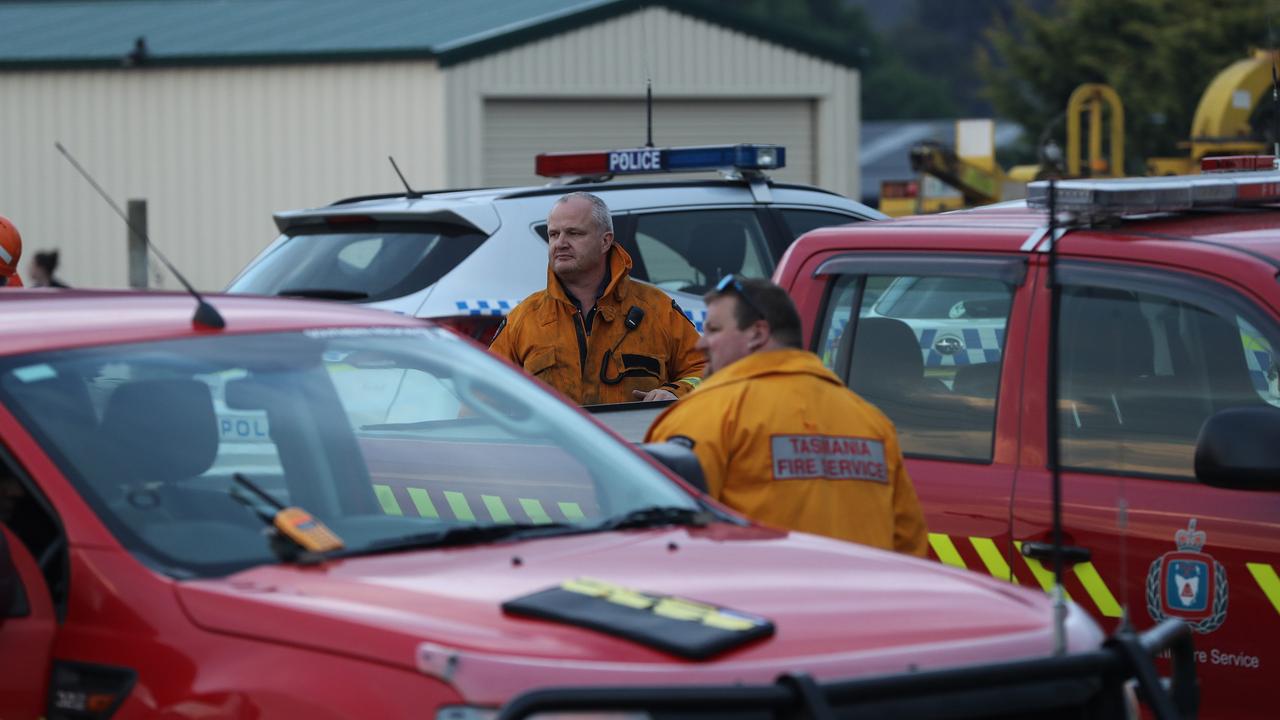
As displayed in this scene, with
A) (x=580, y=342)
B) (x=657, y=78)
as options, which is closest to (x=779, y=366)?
(x=580, y=342)

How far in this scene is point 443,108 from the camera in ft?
75.2

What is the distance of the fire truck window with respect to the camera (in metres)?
4.94

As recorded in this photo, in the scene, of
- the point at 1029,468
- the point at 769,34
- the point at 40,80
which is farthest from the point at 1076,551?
the point at 40,80

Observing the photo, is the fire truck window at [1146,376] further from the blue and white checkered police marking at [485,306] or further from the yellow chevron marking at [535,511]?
the blue and white checkered police marking at [485,306]

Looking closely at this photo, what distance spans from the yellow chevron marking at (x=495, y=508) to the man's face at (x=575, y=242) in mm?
2588

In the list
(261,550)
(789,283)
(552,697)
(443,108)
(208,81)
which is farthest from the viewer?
(208,81)

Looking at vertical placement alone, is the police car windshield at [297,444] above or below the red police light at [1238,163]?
below

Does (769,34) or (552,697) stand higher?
(769,34)

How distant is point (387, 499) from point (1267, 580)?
199cm

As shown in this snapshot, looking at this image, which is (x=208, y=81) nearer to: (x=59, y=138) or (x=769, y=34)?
(x=59, y=138)

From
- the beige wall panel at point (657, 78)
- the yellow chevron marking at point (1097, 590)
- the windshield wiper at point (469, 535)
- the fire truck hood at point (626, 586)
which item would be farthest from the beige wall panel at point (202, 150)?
the fire truck hood at point (626, 586)

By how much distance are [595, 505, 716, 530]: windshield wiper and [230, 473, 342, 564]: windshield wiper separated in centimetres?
57

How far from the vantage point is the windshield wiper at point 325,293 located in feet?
28.2

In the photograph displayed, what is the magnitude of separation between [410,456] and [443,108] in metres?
18.2
